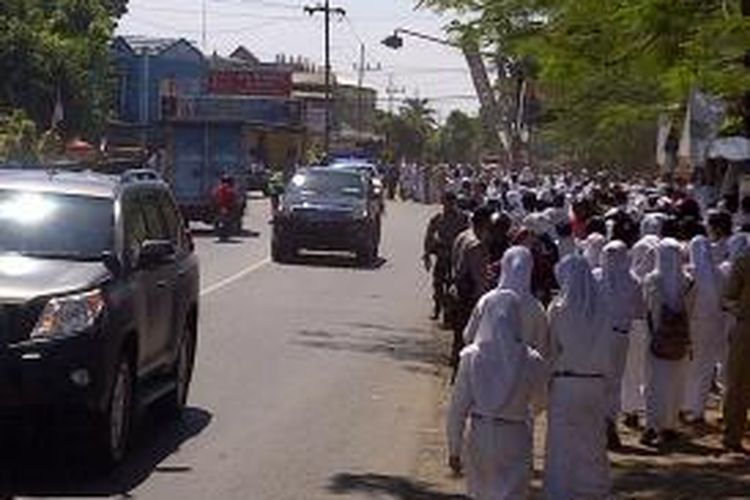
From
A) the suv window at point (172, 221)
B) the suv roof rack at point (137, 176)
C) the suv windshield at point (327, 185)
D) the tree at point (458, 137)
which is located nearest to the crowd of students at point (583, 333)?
the suv window at point (172, 221)

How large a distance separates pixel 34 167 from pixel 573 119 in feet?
41.7

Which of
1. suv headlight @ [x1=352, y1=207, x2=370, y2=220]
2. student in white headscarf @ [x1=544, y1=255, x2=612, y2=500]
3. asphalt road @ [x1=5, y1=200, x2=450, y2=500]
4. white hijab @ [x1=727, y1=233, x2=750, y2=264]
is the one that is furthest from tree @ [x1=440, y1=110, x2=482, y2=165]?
student in white headscarf @ [x1=544, y1=255, x2=612, y2=500]

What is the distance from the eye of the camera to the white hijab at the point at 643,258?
13203mm

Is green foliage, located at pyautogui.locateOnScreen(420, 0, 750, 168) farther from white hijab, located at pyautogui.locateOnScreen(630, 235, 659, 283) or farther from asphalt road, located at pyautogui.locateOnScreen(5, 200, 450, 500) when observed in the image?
asphalt road, located at pyautogui.locateOnScreen(5, 200, 450, 500)

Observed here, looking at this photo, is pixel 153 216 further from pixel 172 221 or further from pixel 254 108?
pixel 254 108

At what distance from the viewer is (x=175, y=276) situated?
41.2 ft

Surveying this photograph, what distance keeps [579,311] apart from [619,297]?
3.28 m

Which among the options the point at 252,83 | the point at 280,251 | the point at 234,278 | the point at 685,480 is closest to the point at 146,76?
the point at 252,83

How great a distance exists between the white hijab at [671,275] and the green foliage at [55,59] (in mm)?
50279

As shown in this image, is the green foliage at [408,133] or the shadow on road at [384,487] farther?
the green foliage at [408,133]

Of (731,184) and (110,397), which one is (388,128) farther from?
(110,397)

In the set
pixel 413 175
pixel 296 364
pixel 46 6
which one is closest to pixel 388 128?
pixel 413 175

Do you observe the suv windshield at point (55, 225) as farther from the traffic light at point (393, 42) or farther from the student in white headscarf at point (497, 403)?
the traffic light at point (393, 42)

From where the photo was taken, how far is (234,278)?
28.2 meters
